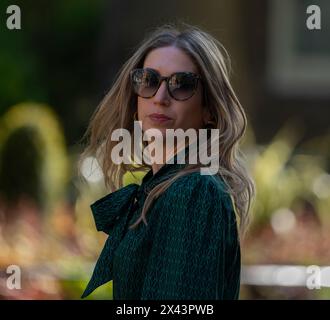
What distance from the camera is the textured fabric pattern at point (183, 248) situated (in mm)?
2176

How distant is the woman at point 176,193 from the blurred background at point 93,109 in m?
2.14

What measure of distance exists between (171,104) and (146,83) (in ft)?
0.28

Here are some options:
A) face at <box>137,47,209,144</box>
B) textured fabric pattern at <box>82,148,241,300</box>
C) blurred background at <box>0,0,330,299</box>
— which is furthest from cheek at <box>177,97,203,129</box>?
blurred background at <box>0,0,330,299</box>

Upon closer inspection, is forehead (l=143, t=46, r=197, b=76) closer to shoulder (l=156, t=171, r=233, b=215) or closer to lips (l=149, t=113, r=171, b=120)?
lips (l=149, t=113, r=171, b=120)

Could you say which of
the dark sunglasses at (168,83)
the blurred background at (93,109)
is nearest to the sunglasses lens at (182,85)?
the dark sunglasses at (168,83)

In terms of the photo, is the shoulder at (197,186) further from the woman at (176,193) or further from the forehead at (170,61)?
the forehead at (170,61)

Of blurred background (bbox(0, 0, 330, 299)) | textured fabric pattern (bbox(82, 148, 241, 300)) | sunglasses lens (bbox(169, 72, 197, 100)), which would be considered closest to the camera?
textured fabric pattern (bbox(82, 148, 241, 300))

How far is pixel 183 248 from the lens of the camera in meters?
2.18

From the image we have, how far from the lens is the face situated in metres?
2.43

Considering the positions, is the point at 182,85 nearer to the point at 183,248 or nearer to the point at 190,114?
the point at 190,114

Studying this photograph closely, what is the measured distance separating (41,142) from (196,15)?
3.32 m

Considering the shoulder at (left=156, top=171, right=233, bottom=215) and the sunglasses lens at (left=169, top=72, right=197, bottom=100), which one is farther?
the sunglasses lens at (left=169, top=72, right=197, bottom=100)

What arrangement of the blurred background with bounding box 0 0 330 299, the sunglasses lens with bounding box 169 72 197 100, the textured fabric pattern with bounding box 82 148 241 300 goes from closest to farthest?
1. the textured fabric pattern with bounding box 82 148 241 300
2. the sunglasses lens with bounding box 169 72 197 100
3. the blurred background with bounding box 0 0 330 299
